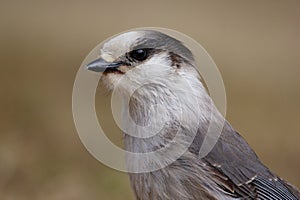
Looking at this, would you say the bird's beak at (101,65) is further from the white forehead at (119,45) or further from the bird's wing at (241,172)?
the bird's wing at (241,172)

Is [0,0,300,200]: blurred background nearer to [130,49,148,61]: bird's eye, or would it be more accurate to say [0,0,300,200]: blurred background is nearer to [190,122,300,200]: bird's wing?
[190,122,300,200]: bird's wing

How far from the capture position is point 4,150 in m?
6.18

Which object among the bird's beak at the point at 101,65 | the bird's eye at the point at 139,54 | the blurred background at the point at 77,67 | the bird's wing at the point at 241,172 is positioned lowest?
the blurred background at the point at 77,67

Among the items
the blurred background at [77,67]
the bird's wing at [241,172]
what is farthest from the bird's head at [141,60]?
the blurred background at [77,67]

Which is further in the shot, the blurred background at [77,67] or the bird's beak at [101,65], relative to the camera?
the blurred background at [77,67]

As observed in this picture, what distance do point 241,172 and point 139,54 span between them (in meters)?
0.70

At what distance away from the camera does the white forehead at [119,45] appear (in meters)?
4.26

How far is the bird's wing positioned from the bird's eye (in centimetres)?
42

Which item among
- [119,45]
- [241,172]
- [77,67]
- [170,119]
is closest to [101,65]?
[119,45]

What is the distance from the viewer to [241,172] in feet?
14.3

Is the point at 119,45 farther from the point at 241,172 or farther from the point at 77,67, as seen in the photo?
the point at 77,67

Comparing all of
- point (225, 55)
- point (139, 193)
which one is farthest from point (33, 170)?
point (225, 55)

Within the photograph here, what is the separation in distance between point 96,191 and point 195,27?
3.21 m

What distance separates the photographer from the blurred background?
605cm
